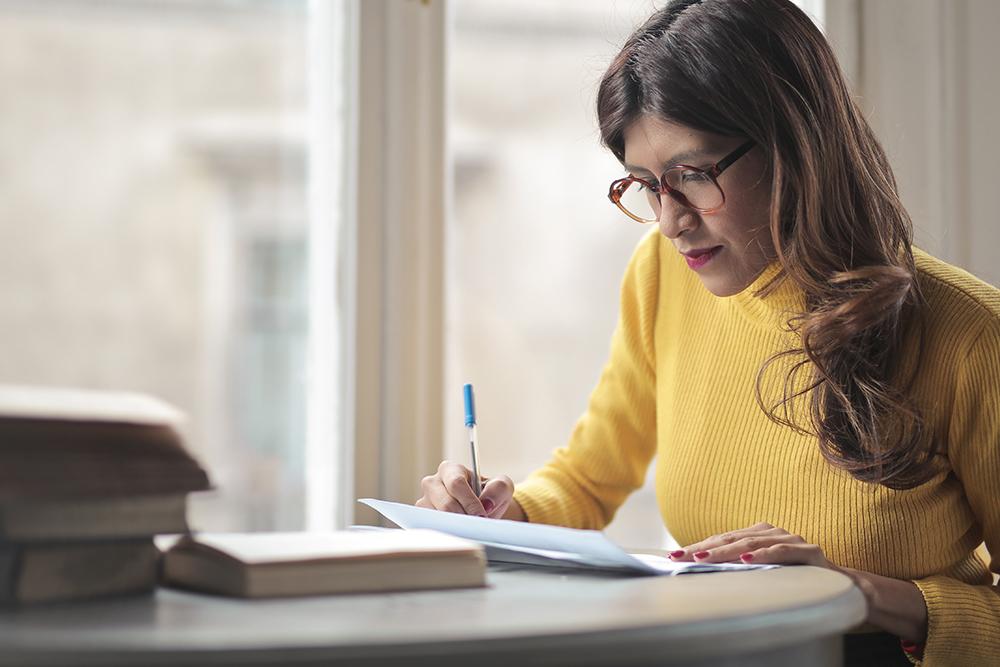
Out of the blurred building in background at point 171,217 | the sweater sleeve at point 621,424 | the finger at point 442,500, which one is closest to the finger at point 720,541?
the finger at point 442,500

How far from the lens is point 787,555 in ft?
3.36

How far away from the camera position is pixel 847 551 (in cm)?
126

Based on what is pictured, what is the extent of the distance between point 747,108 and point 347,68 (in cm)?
84

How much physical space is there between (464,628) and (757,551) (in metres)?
0.46

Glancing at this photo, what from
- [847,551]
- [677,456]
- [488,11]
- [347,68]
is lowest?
[847,551]

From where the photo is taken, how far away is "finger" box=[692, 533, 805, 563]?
3.38 ft

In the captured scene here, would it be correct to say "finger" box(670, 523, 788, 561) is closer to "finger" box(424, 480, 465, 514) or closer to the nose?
"finger" box(424, 480, 465, 514)

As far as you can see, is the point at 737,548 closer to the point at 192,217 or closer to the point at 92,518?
the point at 92,518

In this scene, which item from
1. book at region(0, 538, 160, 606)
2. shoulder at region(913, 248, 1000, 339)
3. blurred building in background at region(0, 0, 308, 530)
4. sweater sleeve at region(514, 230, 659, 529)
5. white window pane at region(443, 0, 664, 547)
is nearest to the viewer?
book at region(0, 538, 160, 606)

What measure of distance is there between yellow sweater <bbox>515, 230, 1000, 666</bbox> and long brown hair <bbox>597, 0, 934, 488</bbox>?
38 mm

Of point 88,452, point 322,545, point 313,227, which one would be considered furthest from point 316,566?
point 313,227

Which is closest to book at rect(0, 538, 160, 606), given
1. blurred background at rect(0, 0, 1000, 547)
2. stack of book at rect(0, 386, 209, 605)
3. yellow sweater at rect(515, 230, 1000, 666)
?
stack of book at rect(0, 386, 209, 605)

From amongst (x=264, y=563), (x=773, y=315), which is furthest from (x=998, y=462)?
(x=264, y=563)

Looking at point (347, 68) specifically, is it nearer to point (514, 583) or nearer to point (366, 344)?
point (366, 344)
